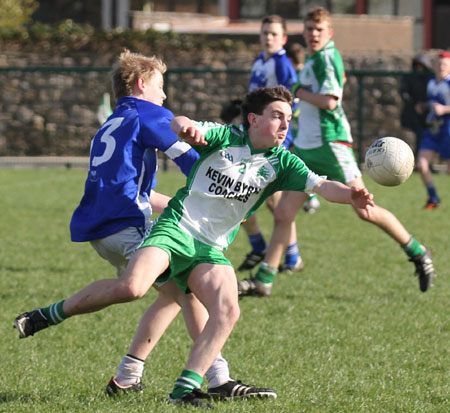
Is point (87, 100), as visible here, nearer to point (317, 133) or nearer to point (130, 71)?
point (317, 133)

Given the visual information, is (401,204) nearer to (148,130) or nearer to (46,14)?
(148,130)

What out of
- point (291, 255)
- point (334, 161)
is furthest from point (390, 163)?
point (291, 255)

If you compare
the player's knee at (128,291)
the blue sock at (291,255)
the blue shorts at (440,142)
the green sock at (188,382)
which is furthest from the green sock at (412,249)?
the blue shorts at (440,142)

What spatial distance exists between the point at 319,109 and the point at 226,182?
3.20 m

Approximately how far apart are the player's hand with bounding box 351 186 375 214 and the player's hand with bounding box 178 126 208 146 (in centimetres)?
75

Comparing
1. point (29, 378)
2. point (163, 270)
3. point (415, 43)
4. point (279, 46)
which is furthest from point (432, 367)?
point (415, 43)

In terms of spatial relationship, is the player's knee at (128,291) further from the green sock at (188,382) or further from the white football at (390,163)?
the white football at (390,163)

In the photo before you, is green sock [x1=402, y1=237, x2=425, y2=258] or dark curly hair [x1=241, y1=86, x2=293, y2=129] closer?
dark curly hair [x1=241, y1=86, x2=293, y2=129]

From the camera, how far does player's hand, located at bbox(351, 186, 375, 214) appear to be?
4.36 metres

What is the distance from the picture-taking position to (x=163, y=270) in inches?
171

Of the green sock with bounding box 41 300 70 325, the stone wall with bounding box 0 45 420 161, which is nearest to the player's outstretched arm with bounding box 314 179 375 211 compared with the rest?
the green sock with bounding box 41 300 70 325

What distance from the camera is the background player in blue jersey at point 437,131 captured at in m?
12.6

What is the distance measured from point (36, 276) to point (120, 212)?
11.6ft

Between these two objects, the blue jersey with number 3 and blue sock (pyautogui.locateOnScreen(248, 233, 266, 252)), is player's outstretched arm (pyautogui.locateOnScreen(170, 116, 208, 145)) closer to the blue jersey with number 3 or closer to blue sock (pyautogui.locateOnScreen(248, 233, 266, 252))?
the blue jersey with number 3
